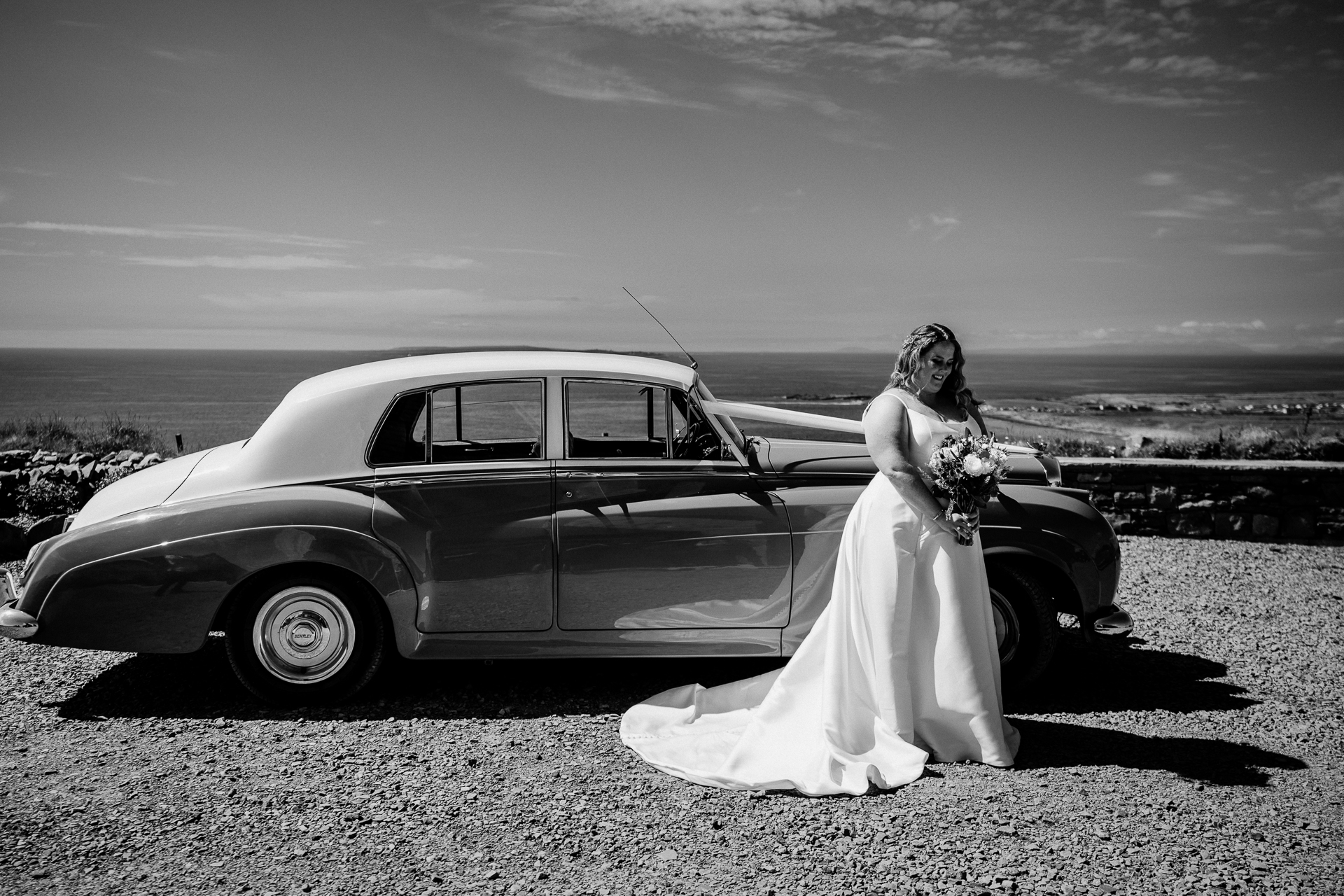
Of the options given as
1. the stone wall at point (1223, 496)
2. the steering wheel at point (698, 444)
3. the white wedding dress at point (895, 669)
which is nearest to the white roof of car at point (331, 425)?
the steering wheel at point (698, 444)

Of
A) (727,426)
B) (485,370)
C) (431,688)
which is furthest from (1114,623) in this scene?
(431,688)

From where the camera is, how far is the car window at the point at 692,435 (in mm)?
4578

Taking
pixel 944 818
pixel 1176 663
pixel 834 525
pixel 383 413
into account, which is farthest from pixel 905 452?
pixel 1176 663

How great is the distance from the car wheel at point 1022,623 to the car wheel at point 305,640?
3110mm

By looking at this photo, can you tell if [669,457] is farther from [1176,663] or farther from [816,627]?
[1176,663]

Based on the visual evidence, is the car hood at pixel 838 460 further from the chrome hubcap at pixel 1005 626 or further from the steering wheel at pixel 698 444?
the chrome hubcap at pixel 1005 626

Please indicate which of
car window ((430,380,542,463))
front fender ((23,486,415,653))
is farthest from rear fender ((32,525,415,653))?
car window ((430,380,542,463))

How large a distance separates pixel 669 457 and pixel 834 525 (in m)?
0.89

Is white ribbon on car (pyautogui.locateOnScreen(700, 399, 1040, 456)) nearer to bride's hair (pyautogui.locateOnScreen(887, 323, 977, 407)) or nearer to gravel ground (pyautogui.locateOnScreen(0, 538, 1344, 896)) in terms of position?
bride's hair (pyautogui.locateOnScreen(887, 323, 977, 407))

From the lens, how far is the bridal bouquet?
3783mm

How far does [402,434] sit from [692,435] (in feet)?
4.74

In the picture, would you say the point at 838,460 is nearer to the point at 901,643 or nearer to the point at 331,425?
the point at 901,643

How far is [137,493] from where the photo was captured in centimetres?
455

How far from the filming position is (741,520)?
14.7ft
